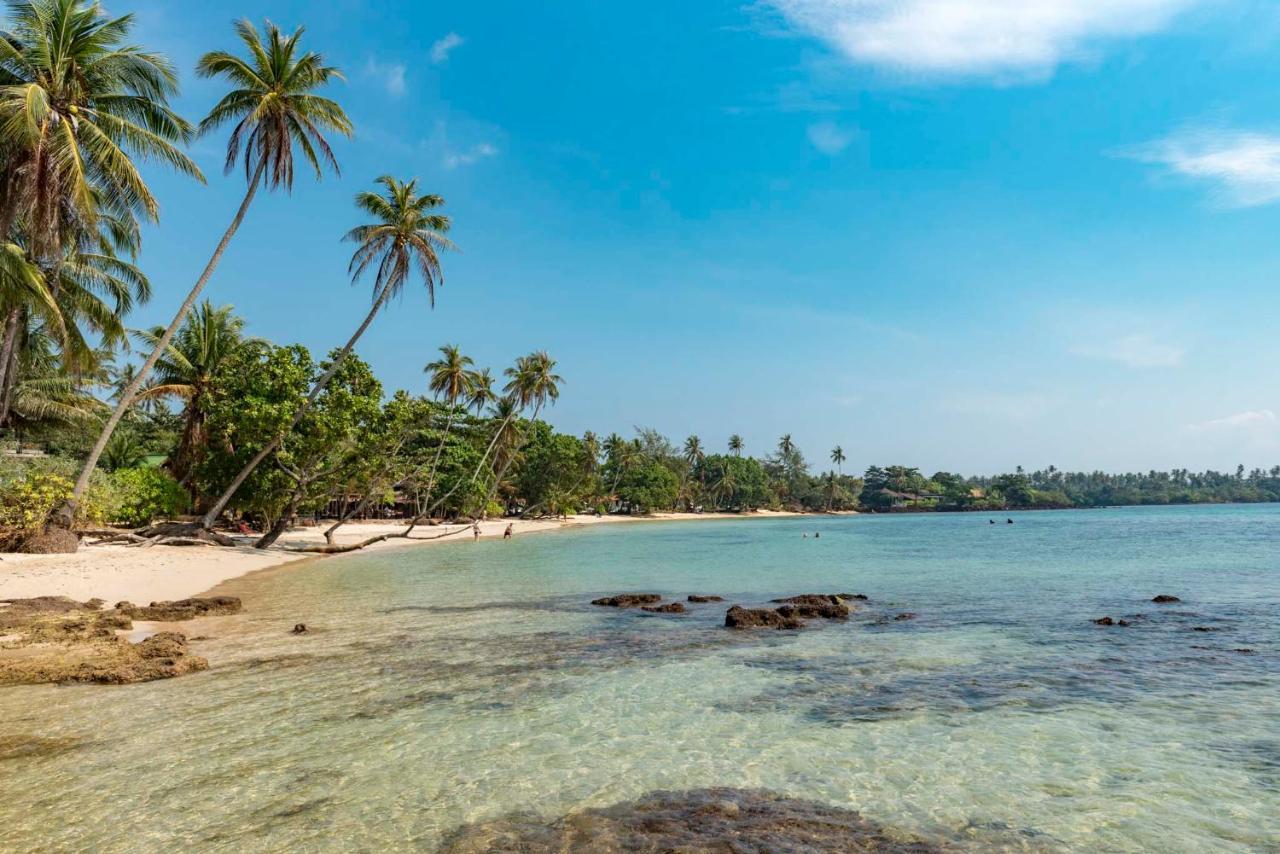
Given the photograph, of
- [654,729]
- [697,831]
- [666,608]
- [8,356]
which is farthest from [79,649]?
[8,356]

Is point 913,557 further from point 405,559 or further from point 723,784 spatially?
point 723,784

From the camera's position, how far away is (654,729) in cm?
837

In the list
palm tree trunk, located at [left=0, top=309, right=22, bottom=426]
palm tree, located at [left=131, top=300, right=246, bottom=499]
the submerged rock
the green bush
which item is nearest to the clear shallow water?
the submerged rock

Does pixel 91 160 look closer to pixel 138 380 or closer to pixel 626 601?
pixel 138 380

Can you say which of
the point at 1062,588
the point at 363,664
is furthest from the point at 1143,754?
the point at 1062,588

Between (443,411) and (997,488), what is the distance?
156 meters

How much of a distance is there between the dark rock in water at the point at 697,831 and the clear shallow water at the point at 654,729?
0.29 metres

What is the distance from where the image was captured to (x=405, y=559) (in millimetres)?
35312

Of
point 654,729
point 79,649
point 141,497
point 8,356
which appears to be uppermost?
point 8,356

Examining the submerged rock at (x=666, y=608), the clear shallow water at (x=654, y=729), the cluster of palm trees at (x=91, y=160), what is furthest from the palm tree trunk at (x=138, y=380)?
the submerged rock at (x=666, y=608)

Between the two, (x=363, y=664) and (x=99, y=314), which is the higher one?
(x=99, y=314)

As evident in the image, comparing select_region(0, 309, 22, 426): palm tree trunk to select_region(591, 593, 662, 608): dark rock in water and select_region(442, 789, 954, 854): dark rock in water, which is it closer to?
select_region(591, 593, 662, 608): dark rock in water

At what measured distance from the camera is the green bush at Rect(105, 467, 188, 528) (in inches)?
1231

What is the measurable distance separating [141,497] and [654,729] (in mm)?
35091
